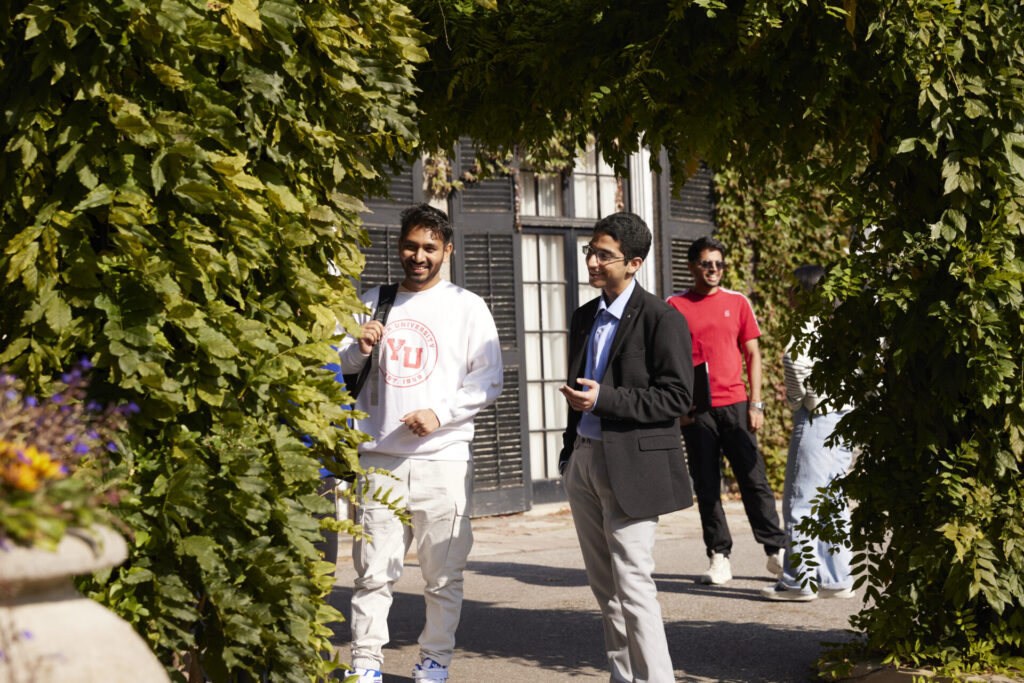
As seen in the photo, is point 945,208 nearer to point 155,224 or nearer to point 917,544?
point 917,544

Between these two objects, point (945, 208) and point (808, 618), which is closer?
point (945, 208)

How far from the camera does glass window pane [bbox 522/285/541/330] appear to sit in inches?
460

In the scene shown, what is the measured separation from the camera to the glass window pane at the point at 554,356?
11.9 m

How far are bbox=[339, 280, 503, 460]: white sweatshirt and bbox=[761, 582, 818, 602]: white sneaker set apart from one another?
2.81 m

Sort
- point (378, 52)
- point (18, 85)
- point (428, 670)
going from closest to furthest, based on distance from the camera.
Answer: point (18, 85), point (378, 52), point (428, 670)

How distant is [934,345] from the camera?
4598 mm

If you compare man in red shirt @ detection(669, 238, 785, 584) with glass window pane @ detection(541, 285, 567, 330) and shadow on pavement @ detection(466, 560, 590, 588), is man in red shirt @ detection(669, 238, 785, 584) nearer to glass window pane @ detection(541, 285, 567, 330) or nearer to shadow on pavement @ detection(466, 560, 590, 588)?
shadow on pavement @ detection(466, 560, 590, 588)

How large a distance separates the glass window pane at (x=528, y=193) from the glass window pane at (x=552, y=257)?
303mm

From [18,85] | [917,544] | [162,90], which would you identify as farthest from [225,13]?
[917,544]

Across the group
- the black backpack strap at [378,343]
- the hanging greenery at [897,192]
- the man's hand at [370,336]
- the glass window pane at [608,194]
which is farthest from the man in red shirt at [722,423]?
the glass window pane at [608,194]

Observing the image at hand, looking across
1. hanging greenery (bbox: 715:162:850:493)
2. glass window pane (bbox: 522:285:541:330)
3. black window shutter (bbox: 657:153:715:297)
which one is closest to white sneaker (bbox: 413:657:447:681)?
glass window pane (bbox: 522:285:541:330)

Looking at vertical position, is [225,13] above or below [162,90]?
above

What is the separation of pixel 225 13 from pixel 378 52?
0.60m

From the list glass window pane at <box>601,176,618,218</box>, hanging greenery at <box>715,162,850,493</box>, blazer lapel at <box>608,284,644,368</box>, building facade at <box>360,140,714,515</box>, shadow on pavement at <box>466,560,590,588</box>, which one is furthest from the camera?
hanging greenery at <box>715,162,850,493</box>
